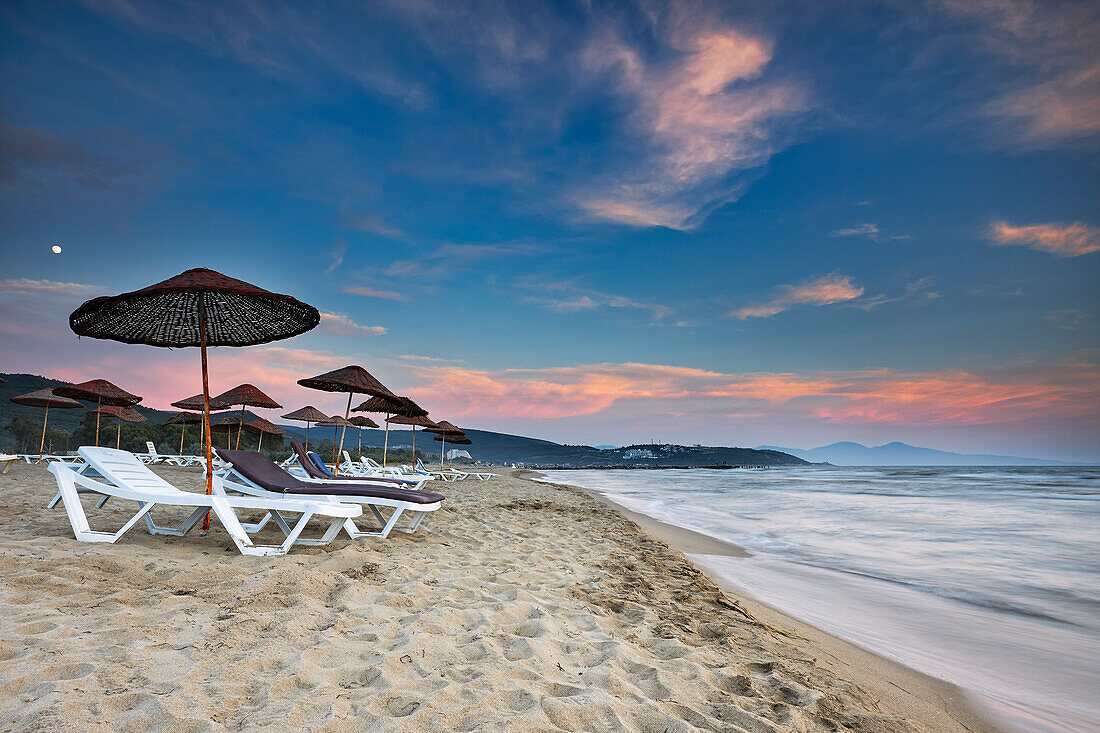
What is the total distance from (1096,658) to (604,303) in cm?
2111

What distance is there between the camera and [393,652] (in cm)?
215

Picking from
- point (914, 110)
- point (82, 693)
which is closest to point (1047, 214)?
point (914, 110)

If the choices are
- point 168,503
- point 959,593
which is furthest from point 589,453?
point 168,503

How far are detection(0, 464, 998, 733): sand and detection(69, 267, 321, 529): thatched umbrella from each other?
1.35 metres

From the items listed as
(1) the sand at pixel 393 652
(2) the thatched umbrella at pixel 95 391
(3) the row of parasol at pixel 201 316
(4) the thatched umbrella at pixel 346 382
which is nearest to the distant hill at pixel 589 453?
(2) the thatched umbrella at pixel 95 391

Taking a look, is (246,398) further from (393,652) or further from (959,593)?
(959,593)

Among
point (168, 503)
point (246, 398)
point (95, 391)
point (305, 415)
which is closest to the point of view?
point (168, 503)

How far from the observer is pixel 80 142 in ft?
37.4

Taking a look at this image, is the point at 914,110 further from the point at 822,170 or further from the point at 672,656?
the point at 672,656

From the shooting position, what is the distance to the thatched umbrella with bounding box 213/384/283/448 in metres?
12.0

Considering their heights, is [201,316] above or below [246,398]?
above

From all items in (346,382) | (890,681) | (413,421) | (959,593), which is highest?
(346,382)

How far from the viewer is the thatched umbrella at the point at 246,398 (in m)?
12.0

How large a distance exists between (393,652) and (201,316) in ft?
12.4
